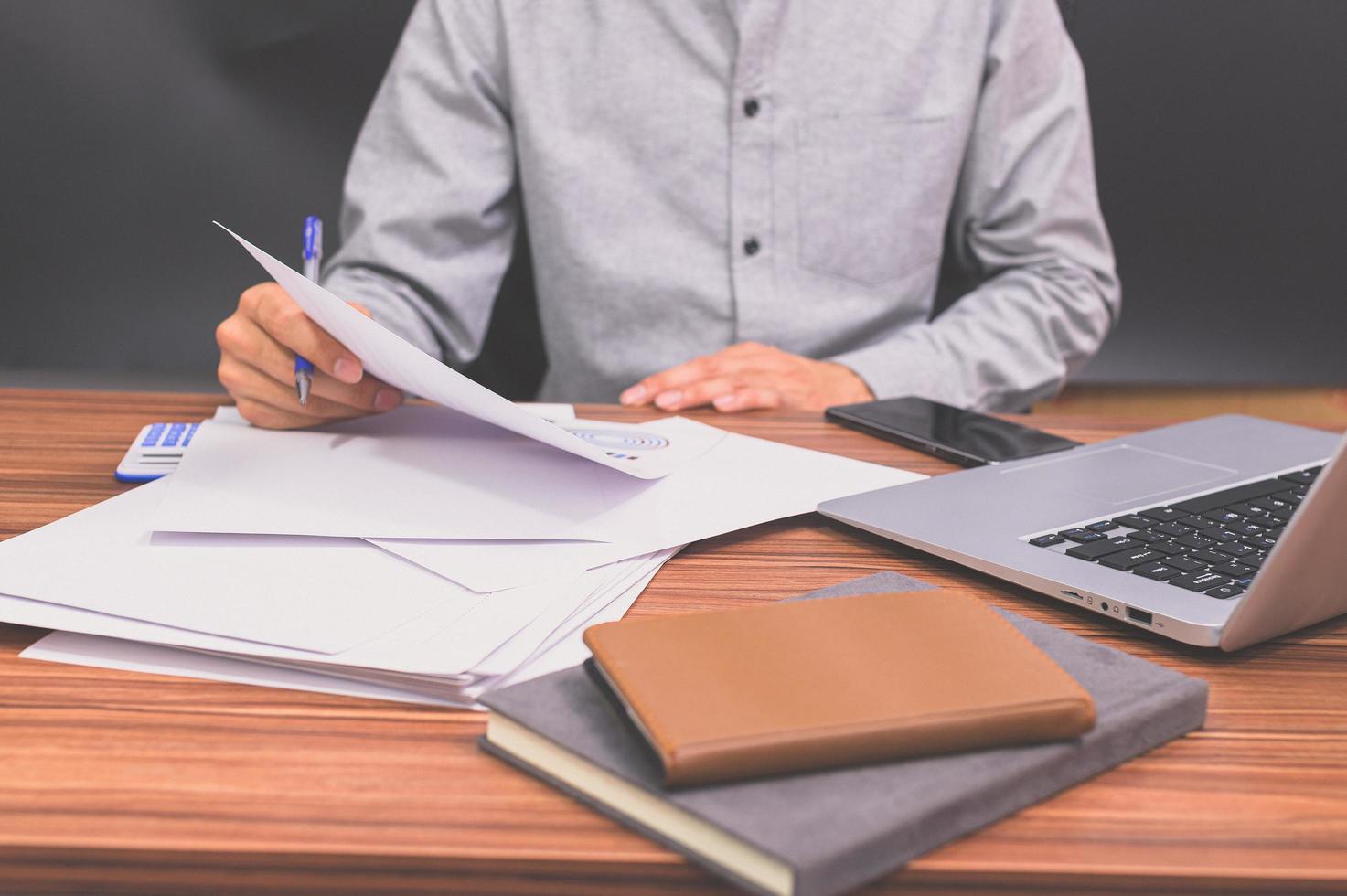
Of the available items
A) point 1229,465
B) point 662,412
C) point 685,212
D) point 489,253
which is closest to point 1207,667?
point 1229,465

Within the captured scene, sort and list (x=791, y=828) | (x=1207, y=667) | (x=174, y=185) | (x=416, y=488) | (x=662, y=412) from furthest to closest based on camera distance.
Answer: (x=174, y=185)
(x=662, y=412)
(x=416, y=488)
(x=1207, y=667)
(x=791, y=828)

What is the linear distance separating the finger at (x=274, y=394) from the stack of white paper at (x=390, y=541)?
2 centimetres

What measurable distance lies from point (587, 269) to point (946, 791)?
3.20 feet

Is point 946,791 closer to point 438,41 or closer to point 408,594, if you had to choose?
point 408,594

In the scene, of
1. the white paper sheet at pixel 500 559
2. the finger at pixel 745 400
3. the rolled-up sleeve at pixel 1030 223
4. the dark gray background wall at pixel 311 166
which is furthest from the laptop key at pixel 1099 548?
the dark gray background wall at pixel 311 166

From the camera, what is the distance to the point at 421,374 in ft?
1.96

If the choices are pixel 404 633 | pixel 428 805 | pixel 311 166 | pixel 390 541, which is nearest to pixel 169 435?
pixel 390 541

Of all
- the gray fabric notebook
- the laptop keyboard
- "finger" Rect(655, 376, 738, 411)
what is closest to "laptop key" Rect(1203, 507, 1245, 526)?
the laptop keyboard

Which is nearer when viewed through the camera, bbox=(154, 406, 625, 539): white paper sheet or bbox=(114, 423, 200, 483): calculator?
bbox=(154, 406, 625, 539): white paper sheet

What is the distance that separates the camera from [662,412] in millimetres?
916

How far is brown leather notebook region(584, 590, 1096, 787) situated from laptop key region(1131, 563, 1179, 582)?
142mm

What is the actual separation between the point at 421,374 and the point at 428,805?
1.02ft

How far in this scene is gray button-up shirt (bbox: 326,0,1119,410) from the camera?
120 centimetres

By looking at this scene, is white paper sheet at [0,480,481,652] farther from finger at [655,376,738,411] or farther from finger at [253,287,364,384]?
finger at [655,376,738,411]
